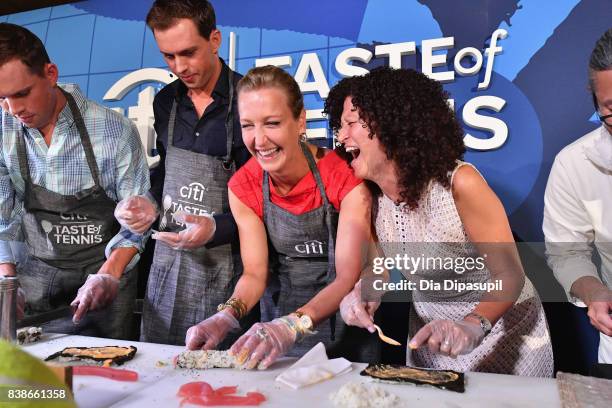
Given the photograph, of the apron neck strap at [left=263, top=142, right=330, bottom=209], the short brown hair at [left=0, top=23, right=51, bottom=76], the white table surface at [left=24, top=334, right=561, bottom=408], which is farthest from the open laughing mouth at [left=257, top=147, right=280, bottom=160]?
the short brown hair at [left=0, top=23, right=51, bottom=76]

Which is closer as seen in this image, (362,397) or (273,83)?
(362,397)

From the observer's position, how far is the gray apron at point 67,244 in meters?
2.13

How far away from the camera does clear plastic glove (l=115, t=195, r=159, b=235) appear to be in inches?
76.0

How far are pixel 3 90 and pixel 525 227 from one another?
2217 mm

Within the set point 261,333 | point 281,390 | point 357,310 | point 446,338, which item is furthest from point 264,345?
point 446,338

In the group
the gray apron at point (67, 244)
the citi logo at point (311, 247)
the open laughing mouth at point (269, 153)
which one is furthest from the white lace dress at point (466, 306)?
the gray apron at point (67, 244)

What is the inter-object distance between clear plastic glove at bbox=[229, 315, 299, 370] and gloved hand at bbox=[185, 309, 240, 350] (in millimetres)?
142

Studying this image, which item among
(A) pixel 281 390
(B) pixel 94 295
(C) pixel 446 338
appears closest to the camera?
(A) pixel 281 390

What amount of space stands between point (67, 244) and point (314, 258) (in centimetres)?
107

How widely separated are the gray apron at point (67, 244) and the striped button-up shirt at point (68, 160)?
0.08 ft

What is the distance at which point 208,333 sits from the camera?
1.52 meters

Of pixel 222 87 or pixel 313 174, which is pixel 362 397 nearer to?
pixel 313 174

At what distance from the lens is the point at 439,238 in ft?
5.47

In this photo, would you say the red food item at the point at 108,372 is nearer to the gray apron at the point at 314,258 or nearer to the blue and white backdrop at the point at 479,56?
the gray apron at the point at 314,258
